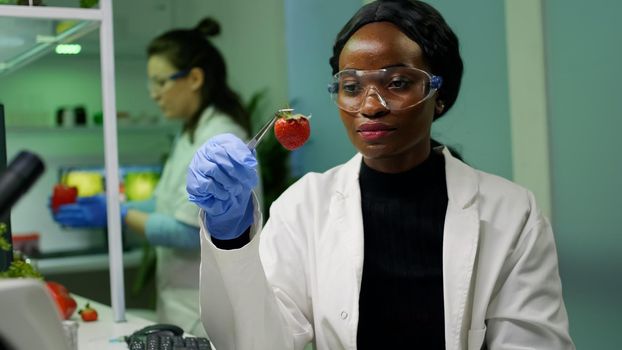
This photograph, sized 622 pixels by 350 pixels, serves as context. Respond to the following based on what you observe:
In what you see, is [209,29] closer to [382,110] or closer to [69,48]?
[69,48]

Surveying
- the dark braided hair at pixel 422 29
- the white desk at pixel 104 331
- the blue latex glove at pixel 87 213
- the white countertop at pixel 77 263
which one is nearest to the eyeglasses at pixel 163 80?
the blue latex glove at pixel 87 213

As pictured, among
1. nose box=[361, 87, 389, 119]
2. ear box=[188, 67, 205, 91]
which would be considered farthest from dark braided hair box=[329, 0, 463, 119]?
ear box=[188, 67, 205, 91]

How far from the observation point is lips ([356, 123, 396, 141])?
1595 mm

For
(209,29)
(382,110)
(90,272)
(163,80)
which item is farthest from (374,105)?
(90,272)

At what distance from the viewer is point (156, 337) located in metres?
1.59

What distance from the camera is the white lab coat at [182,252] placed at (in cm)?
312

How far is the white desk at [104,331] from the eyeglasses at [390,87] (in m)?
0.80

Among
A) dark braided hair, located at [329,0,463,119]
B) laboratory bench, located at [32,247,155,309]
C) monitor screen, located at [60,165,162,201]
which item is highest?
dark braided hair, located at [329,0,463,119]

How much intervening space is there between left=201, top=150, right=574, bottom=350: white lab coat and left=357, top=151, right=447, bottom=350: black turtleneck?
34 millimetres

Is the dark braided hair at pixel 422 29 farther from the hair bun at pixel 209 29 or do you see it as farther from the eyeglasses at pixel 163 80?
the hair bun at pixel 209 29

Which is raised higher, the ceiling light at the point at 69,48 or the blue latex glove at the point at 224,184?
the ceiling light at the point at 69,48

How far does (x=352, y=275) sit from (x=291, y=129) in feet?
1.01

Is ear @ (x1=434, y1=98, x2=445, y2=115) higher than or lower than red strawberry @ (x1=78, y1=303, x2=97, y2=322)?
higher

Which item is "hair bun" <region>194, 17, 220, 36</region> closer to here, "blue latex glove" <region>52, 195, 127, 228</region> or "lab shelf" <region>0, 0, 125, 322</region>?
"blue latex glove" <region>52, 195, 127, 228</region>
